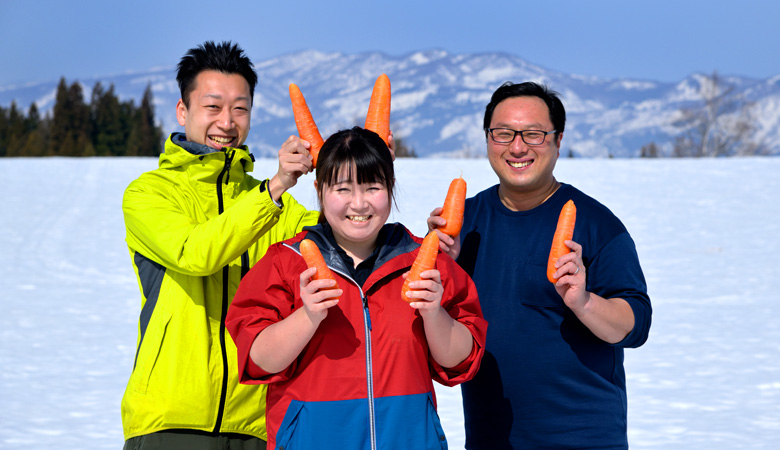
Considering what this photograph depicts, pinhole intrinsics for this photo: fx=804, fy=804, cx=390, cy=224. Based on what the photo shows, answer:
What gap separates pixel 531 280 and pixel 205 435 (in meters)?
1.24

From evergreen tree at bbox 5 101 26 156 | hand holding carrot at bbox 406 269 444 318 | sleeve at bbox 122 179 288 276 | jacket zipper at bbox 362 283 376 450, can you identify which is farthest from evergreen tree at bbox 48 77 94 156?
hand holding carrot at bbox 406 269 444 318

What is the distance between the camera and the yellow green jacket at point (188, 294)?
99.8 inches

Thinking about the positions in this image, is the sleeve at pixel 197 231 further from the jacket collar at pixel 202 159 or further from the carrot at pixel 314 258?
the carrot at pixel 314 258

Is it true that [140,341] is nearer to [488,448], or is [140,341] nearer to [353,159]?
[353,159]

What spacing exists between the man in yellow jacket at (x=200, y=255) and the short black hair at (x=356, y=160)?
219 millimetres

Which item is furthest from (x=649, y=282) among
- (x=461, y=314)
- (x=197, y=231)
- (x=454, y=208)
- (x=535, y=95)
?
(x=197, y=231)

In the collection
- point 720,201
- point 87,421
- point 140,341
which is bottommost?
point 87,421

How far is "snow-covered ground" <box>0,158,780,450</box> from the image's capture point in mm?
6836

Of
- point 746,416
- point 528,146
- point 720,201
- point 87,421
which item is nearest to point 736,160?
point 720,201

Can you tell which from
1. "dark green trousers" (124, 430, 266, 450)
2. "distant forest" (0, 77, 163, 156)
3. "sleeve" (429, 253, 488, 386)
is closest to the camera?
"sleeve" (429, 253, 488, 386)

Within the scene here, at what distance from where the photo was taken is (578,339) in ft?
9.28

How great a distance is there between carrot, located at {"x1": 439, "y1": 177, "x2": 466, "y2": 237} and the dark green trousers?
1.01 metres

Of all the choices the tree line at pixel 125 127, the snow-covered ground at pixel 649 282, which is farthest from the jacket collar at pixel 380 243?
the tree line at pixel 125 127

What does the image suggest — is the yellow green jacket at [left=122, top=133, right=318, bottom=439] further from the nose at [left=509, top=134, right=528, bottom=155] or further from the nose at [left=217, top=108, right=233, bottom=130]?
the nose at [left=509, top=134, right=528, bottom=155]
